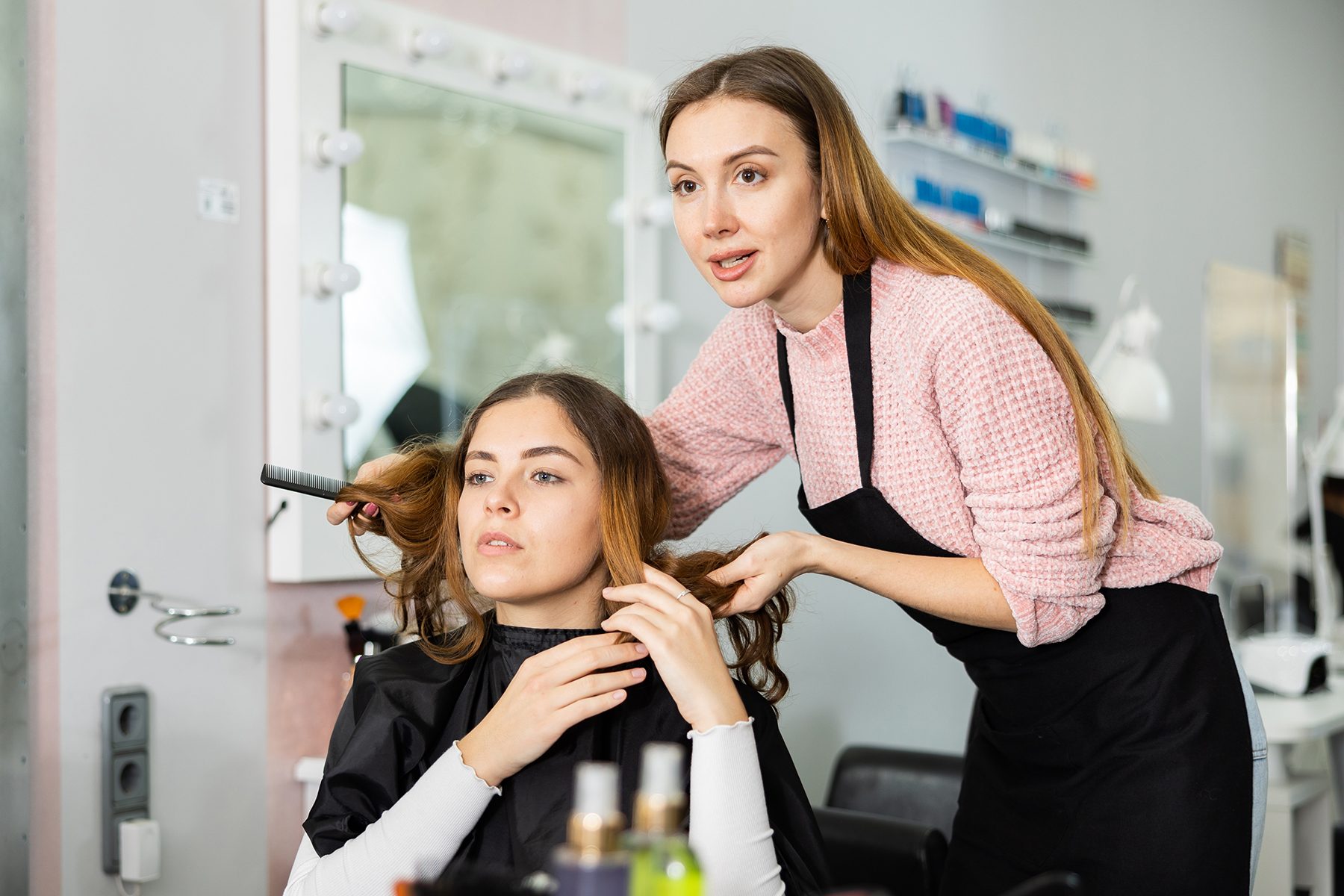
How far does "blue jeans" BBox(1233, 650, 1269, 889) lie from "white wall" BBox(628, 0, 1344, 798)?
51.2 inches

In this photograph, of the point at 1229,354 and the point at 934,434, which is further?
the point at 1229,354

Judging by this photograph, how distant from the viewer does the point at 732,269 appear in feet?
4.42

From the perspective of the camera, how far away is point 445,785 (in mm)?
1177

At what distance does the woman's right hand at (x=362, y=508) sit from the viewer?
1474mm

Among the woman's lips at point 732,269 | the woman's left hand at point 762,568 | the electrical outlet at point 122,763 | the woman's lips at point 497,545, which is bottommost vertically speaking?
the electrical outlet at point 122,763

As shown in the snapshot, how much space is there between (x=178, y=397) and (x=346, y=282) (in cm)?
30

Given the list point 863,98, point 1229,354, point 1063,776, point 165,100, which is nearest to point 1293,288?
point 1229,354

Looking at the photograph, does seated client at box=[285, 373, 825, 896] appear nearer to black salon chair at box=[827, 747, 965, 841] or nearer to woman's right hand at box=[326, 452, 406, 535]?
woman's right hand at box=[326, 452, 406, 535]

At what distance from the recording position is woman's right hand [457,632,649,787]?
1.18 m

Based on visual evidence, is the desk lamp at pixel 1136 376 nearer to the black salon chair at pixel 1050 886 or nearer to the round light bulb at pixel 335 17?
the round light bulb at pixel 335 17

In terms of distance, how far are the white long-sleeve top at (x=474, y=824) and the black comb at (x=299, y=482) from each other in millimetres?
366

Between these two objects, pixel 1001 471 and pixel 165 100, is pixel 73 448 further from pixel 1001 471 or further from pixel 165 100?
pixel 1001 471

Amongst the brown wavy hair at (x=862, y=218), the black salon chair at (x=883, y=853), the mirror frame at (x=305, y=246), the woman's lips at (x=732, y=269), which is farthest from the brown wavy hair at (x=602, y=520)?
the black salon chair at (x=883, y=853)

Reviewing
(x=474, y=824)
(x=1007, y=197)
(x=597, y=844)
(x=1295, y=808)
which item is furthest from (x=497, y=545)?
(x=1007, y=197)
